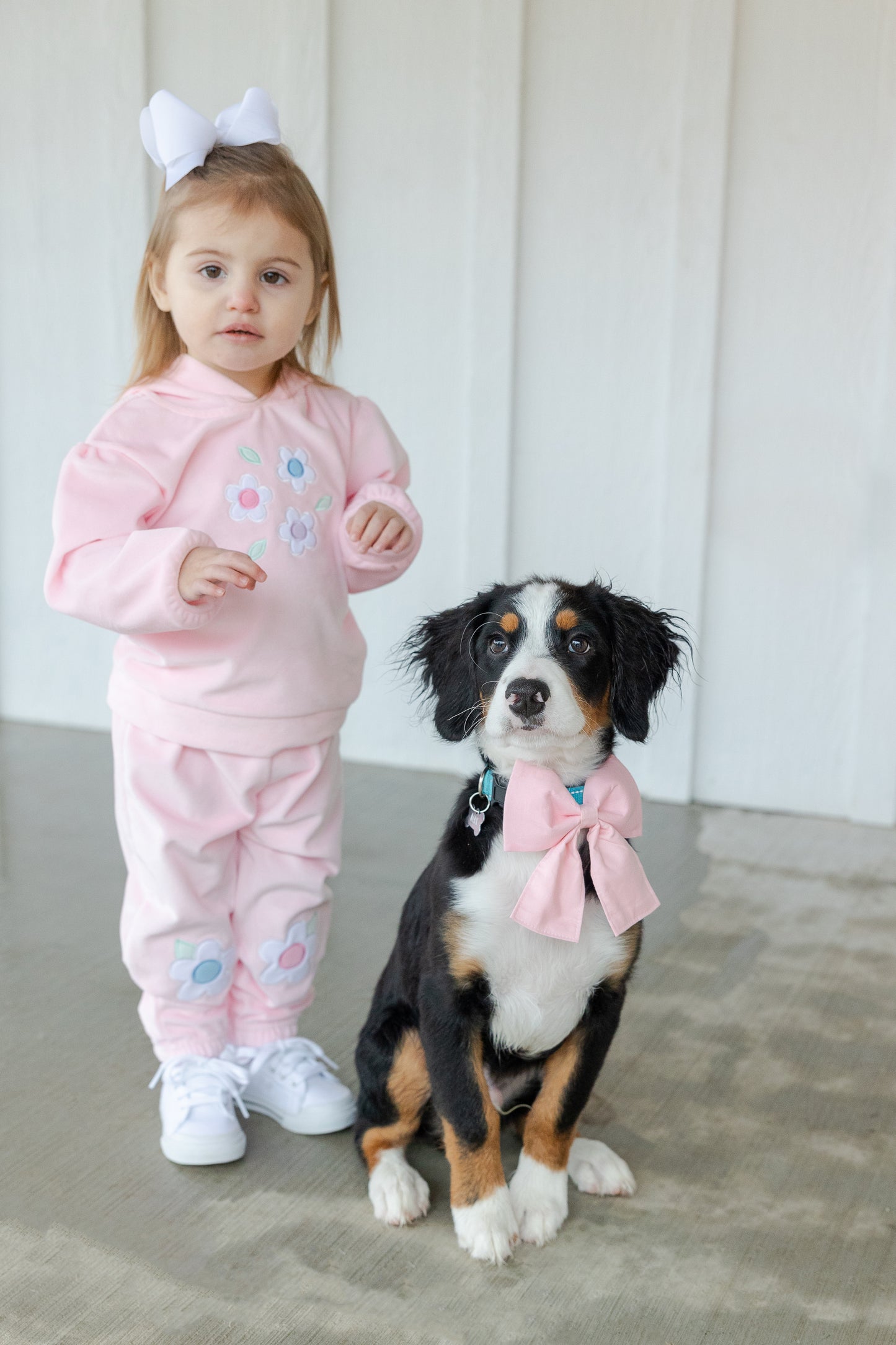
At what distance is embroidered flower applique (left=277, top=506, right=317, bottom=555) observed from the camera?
1.71 m

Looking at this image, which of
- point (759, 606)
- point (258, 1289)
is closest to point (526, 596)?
point (258, 1289)

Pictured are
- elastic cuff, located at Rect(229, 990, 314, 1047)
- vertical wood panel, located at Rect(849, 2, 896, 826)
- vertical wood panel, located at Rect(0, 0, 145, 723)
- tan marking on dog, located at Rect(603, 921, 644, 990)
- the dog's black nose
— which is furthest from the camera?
vertical wood panel, located at Rect(0, 0, 145, 723)

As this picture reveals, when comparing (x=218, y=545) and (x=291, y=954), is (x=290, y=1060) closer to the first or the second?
(x=291, y=954)

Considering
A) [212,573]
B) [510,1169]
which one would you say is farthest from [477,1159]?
[212,573]

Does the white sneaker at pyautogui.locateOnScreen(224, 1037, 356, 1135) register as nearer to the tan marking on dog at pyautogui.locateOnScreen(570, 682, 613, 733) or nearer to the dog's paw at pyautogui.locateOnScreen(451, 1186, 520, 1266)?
the dog's paw at pyautogui.locateOnScreen(451, 1186, 520, 1266)

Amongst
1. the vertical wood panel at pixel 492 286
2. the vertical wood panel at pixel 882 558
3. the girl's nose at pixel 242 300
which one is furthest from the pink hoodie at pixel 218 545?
the vertical wood panel at pixel 882 558

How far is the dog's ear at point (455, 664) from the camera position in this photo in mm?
1543

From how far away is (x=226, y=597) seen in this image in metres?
1.68

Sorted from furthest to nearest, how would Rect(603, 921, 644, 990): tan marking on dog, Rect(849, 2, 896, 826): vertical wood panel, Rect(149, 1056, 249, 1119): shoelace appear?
Rect(849, 2, 896, 826): vertical wood panel → Rect(149, 1056, 249, 1119): shoelace → Rect(603, 921, 644, 990): tan marking on dog

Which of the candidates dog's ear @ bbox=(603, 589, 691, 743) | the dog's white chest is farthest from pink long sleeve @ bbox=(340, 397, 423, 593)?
the dog's white chest

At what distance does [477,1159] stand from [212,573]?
777 millimetres

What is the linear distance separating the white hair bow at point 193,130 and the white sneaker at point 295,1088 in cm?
125

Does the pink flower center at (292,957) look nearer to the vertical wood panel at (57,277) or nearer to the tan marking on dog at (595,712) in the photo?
the tan marking on dog at (595,712)

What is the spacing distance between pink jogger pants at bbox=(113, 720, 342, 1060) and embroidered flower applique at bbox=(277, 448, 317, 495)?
371 millimetres
